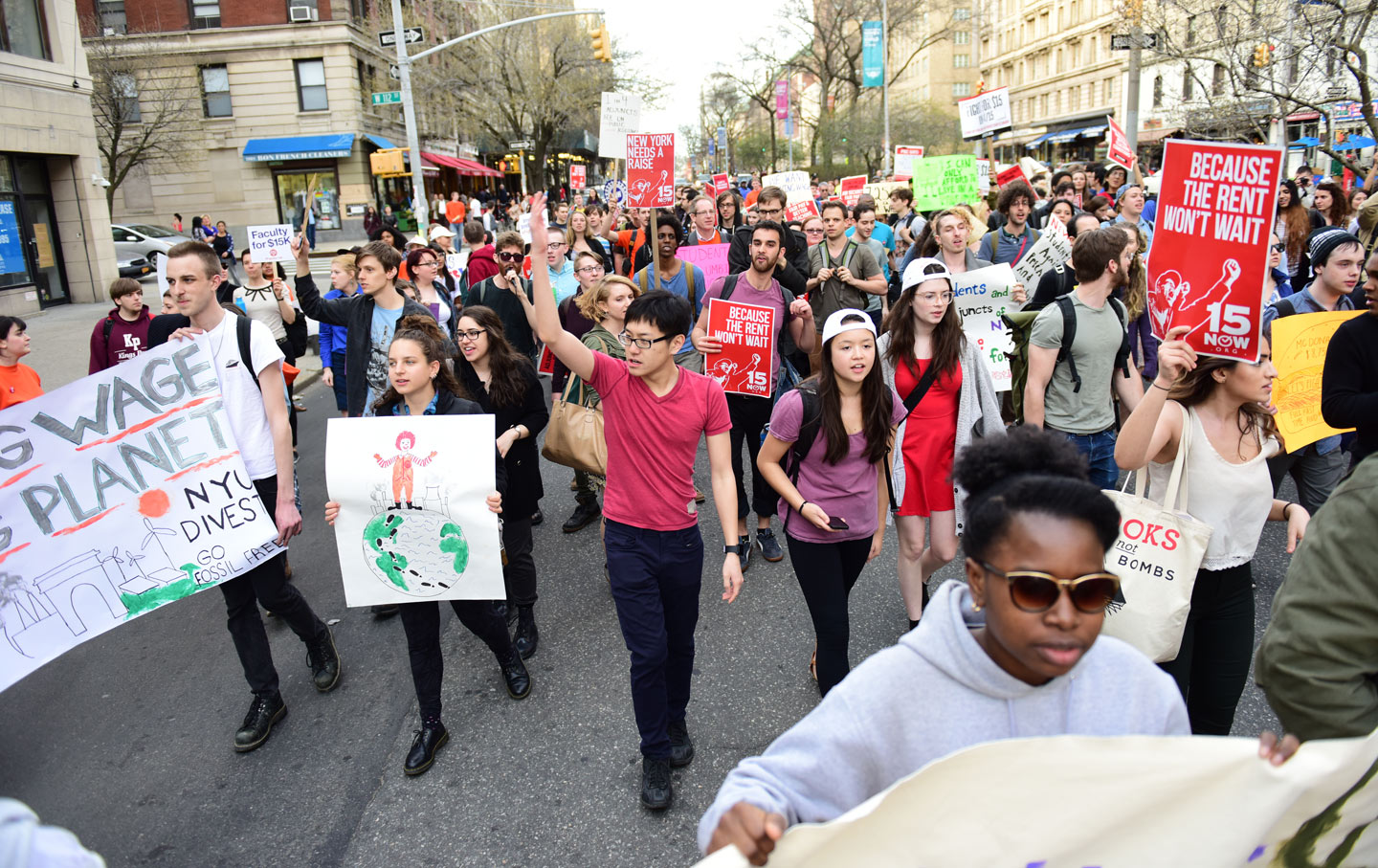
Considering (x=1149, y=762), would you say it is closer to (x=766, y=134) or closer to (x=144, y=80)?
(x=144, y=80)

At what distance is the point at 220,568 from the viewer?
3.99 m

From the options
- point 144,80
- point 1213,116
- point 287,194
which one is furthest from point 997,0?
point 1213,116

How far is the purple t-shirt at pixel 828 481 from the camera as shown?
12.3 ft

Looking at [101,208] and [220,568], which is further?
[101,208]

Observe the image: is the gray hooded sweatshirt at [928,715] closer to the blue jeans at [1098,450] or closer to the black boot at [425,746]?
the black boot at [425,746]

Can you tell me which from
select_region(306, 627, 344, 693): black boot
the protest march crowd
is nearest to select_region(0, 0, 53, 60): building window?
the protest march crowd

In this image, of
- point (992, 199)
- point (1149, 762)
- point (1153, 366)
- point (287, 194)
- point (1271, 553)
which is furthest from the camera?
point (287, 194)

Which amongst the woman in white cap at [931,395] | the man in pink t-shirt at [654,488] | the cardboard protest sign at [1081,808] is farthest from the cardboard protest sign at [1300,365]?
the cardboard protest sign at [1081,808]

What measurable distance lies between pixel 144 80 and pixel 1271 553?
3674cm

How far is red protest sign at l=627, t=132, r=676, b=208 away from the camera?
9.07m

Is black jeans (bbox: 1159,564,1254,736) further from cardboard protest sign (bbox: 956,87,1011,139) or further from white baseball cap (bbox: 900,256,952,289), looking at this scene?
cardboard protest sign (bbox: 956,87,1011,139)

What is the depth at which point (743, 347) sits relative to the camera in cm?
573

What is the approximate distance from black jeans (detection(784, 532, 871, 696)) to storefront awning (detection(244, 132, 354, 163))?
121 feet

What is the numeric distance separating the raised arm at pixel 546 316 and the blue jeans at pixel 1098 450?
271 centimetres
